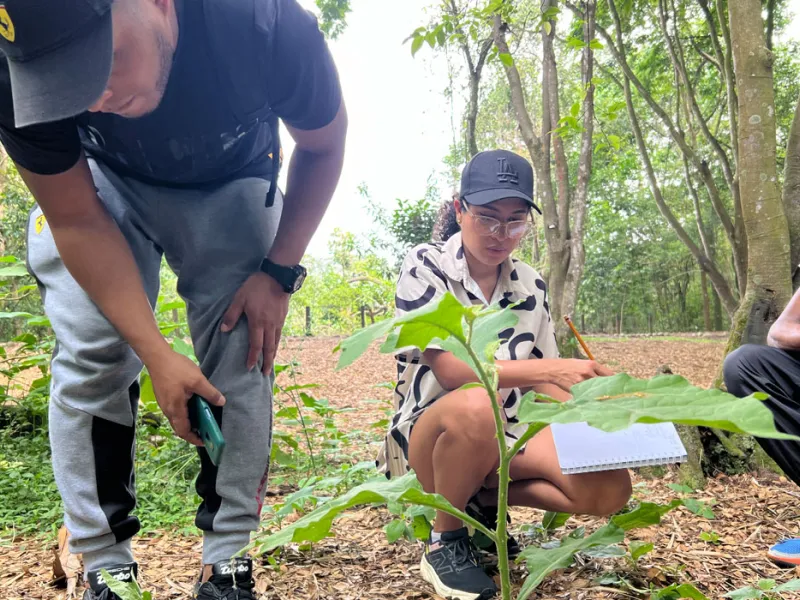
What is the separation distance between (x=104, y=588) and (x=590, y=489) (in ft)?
3.42

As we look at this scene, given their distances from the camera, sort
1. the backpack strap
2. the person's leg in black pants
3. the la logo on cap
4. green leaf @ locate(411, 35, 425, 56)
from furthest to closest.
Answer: green leaf @ locate(411, 35, 425, 56) → the person's leg in black pants → the backpack strap → the la logo on cap

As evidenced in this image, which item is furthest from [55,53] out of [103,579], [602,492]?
[602,492]

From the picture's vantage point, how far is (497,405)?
0.63m

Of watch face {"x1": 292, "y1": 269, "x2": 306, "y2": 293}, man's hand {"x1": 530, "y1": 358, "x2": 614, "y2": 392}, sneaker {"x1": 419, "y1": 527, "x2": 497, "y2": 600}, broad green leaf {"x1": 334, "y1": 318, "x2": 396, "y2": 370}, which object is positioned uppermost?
watch face {"x1": 292, "y1": 269, "x2": 306, "y2": 293}

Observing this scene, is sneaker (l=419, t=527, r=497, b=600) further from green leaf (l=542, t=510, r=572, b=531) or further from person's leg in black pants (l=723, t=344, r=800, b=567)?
person's leg in black pants (l=723, t=344, r=800, b=567)

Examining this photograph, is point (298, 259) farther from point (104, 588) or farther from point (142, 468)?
point (142, 468)

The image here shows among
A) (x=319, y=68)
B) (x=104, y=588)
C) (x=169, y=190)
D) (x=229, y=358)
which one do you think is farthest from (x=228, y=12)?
(x=104, y=588)

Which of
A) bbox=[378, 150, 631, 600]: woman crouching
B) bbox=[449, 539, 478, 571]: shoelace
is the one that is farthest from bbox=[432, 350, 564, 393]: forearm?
bbox=[449, 539, 478, 571]: shoelace

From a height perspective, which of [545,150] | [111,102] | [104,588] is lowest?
[104,588]

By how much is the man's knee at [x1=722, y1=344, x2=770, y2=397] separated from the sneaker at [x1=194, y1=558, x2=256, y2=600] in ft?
4.71

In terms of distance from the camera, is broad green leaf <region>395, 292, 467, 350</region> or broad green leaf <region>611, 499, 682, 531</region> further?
broad green leaf <region>611, 499, 682, 531</region>

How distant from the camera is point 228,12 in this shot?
3.35 feet

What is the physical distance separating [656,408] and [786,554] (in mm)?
1319

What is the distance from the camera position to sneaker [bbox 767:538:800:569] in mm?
1423
